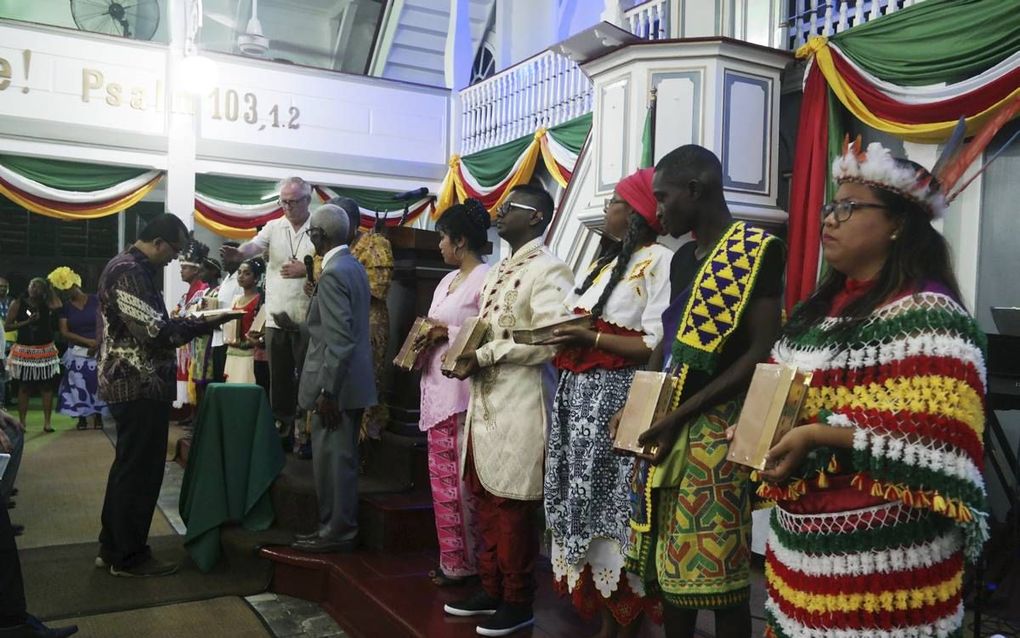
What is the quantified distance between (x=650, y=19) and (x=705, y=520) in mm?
5091

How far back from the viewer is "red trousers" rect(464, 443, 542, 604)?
267 cm

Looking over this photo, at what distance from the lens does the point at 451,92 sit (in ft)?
31.9

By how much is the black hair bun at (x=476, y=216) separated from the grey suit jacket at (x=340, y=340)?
608 mm

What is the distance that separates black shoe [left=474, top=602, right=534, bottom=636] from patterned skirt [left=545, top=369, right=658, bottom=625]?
13.7 inches

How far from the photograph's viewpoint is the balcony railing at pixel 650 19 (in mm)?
5918

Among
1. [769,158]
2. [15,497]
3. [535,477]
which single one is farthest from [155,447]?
[769,158]

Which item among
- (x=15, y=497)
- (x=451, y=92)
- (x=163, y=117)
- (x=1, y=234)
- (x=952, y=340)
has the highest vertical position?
(x=451, y=92)

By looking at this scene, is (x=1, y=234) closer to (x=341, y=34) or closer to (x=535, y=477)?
(x=341, y=34)

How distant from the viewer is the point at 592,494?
7.70 feet

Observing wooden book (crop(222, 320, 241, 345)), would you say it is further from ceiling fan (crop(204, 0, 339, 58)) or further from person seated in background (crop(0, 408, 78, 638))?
ceiling fan (crop(204, 0, 339, 58))

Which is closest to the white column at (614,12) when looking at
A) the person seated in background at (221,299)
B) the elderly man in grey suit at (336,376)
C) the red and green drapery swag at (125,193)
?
the red and green drapery swag at (125,193)

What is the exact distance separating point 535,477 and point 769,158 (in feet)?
8.98

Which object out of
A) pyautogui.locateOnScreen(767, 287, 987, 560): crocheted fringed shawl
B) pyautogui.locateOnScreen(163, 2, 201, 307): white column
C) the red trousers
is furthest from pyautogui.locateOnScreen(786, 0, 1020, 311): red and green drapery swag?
pyautogui.locateOnScreen(163, 2, 201, 307): white column

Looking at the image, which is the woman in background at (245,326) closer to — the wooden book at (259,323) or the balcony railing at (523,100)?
the wooden book at (259,323)
